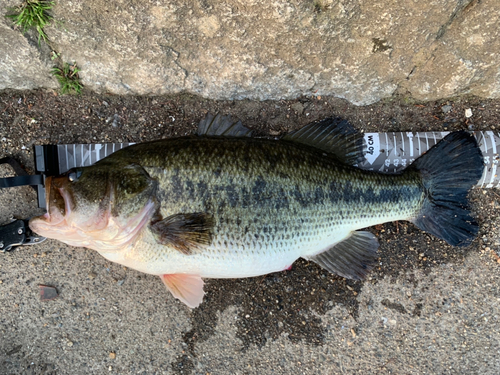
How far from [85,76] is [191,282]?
1.76 meters

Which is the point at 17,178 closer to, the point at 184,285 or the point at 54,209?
the point at 54,209

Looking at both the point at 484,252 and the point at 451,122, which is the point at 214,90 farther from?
the point at 484,252

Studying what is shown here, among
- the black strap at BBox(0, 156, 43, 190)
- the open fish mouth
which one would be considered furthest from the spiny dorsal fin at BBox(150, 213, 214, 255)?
the black strap at BBox(0, 156, 43, 190)

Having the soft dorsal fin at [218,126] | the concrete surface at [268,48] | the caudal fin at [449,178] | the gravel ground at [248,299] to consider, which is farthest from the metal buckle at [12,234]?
the caudal fin at [449,178]

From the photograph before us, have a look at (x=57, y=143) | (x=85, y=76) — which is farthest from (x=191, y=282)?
(x=85, y=76)

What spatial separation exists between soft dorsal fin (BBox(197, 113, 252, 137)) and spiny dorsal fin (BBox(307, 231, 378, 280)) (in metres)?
1.11

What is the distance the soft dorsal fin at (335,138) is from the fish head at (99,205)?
1141 mm

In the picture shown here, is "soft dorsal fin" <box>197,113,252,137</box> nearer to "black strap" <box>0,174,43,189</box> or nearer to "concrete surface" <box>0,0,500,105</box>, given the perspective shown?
"concrete surface" <box>0,0,500,105</box>

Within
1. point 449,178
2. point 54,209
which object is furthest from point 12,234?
point 449,178

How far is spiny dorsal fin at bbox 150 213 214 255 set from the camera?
6.02 feet

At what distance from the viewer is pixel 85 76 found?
2.29m

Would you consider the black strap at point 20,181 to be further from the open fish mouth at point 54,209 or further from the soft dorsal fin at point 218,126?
the soft dorsal fin at point 218,126

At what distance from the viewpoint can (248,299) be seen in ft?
8.03

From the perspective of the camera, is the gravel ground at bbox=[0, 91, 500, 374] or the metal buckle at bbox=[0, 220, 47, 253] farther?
the gravel ground at bbox=[0, 91, 500, 374]
